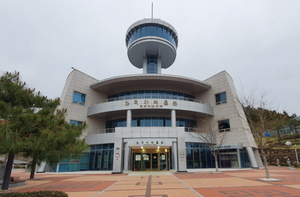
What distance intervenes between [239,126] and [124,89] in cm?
1856

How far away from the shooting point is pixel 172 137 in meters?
23.5

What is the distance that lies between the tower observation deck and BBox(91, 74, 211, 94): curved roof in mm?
6329

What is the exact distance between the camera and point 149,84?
31.0 m

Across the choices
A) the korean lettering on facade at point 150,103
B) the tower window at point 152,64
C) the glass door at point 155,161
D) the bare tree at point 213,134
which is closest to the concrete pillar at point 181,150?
the glass door at point 155,161

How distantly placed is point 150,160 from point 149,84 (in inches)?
486

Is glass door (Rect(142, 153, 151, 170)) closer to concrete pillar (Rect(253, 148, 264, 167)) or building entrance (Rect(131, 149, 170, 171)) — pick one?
building entrance (Rect(131, 149, 170, 171))

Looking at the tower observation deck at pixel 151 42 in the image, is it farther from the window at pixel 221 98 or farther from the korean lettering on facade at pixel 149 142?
the korean lettering on facade at pixel 149 142

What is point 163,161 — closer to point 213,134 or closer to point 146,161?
point 146,161

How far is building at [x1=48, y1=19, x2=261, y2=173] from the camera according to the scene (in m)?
23.5

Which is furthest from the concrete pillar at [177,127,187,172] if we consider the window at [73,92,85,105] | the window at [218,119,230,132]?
the window at [73,92,85,105]

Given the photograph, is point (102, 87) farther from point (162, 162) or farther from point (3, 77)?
point (3, 77)

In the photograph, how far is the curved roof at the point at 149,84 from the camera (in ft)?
95.0

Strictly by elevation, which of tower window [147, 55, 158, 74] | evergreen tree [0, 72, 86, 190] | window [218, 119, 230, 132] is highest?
tower window [147, 55, 158, 74]

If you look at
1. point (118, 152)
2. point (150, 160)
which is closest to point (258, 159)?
→ point (150, 160)
